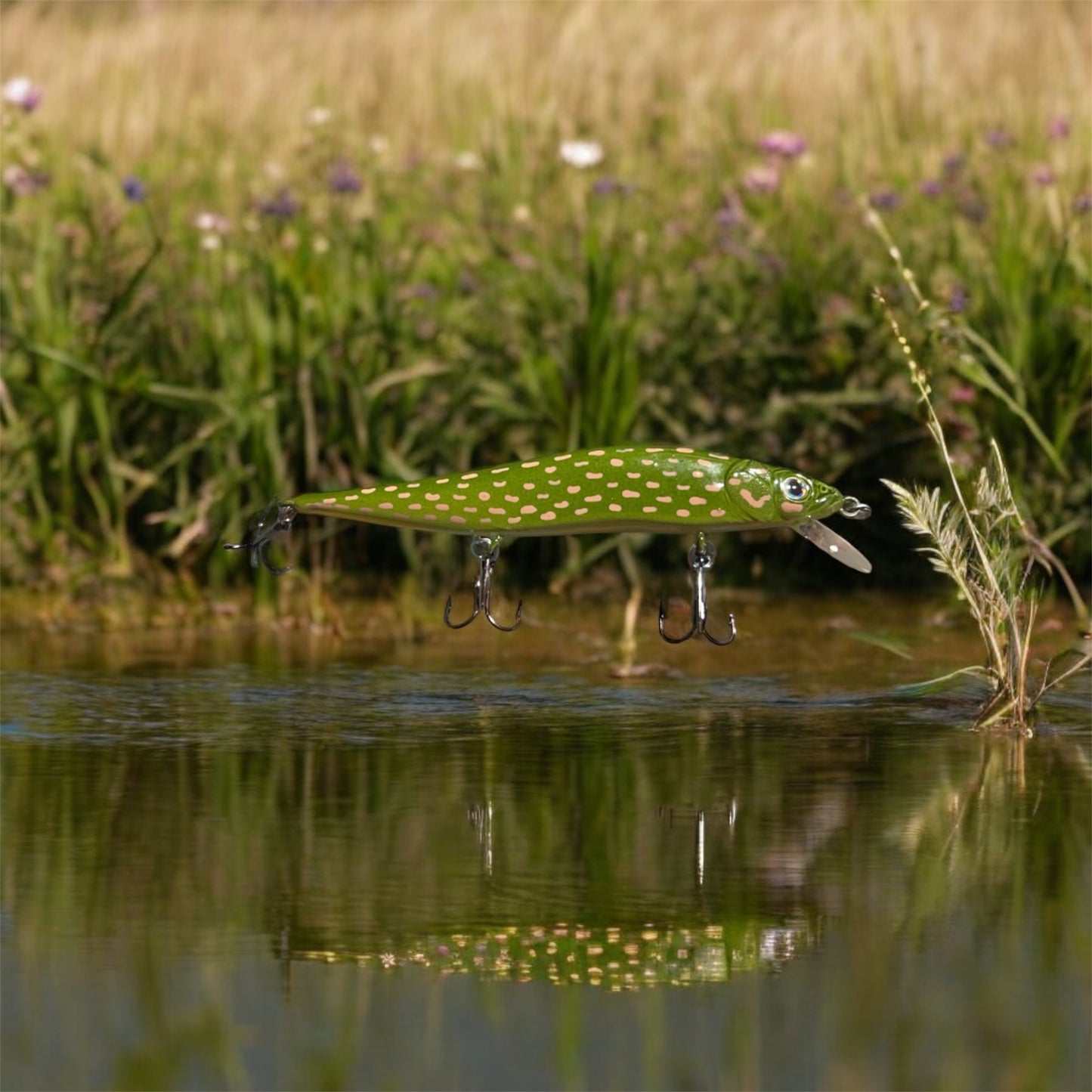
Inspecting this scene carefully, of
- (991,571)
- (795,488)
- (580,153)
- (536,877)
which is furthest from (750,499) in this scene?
(580,153)

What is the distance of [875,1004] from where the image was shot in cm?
341

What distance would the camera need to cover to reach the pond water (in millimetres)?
3244

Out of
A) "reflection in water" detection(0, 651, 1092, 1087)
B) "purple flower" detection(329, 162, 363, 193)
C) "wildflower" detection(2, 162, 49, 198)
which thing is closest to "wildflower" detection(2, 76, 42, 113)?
"wildflower" detection(2, 162, 49, 198)

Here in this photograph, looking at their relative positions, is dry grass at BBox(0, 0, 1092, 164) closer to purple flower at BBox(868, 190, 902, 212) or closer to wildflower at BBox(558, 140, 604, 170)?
purple flower at BBox(868, 190, 902, 212)

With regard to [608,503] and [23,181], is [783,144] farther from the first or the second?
[608,503]

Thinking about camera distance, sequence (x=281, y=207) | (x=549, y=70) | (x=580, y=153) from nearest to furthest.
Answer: (x=281, y=207)
(x=580, y=153)
(x=549, y=70)

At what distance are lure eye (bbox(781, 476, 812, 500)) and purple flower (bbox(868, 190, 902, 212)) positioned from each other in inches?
177

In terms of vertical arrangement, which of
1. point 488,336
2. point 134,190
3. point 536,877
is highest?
point 134,190

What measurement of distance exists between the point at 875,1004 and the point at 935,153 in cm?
743

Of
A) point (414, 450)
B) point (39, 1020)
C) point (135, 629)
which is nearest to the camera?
point (39, 1020)

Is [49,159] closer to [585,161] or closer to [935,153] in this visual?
[585,161]

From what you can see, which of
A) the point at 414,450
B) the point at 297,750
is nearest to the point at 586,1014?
the point at 297,750

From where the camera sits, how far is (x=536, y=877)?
4172 millimetres

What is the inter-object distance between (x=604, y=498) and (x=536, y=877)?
65cm
